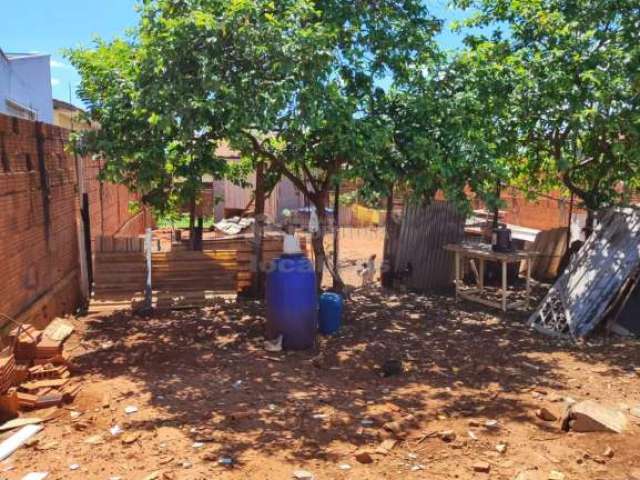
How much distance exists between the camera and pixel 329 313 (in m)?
6.77

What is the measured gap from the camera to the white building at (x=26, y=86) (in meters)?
12.0

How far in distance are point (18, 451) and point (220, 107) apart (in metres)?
3.23

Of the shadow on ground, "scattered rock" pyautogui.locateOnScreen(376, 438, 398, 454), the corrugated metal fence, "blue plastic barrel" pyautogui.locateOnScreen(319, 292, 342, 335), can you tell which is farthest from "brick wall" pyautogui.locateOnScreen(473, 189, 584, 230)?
"scattered rock" pyautogui.locateOnScreen(376, 438, 398, 454)

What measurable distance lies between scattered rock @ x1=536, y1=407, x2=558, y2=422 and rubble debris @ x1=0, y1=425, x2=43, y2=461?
3924 millimetres

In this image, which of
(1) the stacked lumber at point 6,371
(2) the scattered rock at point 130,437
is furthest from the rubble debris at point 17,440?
(2) the scattered rock at point 130,437

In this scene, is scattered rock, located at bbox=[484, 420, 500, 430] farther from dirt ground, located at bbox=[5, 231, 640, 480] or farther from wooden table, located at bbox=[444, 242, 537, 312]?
wooden table, located at bbox=[444, 242, 537, 312]

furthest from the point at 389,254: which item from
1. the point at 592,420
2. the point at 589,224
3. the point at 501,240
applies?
the point at 592,420

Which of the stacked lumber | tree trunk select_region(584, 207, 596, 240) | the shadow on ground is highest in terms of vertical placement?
tree trunk select_region(584, 207, 596, 240)

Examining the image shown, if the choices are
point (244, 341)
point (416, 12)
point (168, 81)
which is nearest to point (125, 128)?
point (168, 81)

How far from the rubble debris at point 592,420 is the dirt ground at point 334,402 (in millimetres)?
76

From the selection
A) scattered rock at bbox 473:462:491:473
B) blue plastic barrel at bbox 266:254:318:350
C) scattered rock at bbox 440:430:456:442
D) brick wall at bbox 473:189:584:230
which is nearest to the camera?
scattered rock at bbox 473:462:491:473

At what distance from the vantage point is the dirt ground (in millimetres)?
3645

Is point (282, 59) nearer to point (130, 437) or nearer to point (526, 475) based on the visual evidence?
point (130, 437)

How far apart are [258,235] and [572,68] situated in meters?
5.08
